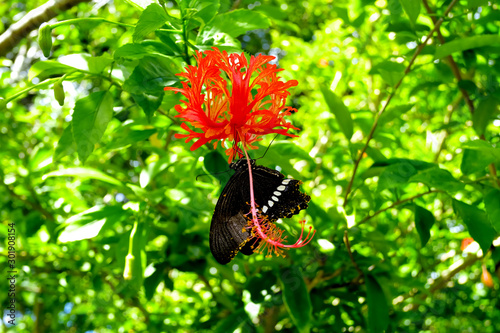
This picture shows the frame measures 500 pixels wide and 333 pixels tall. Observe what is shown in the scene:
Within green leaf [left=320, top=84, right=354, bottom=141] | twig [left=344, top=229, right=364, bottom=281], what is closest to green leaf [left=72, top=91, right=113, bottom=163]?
green leaf [left=320, top=84, right=354, bottom=141]

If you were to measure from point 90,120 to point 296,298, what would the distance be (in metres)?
0.70

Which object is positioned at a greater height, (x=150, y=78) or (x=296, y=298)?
(x=150, y=78)

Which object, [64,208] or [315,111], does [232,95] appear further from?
[315,111]

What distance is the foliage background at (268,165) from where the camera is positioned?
3.08 feet

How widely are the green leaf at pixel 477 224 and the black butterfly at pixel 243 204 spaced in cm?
44

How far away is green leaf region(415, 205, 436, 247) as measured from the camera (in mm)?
1146

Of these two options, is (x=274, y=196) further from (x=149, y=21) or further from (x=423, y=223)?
(x=423, y=223)

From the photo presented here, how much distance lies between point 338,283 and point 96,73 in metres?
1.03

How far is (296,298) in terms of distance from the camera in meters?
1.19

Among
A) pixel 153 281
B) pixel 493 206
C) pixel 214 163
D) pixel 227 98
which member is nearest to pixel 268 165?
pixel 214 163

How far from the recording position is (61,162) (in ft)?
6.71

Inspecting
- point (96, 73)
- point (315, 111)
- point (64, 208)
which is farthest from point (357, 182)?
point (64, 208)

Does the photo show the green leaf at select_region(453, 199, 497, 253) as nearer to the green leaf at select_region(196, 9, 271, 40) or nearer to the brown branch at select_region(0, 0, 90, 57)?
the green leaf at select_region(196, 9, 271, 40)

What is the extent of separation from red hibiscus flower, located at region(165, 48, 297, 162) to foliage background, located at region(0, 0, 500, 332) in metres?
0.13
